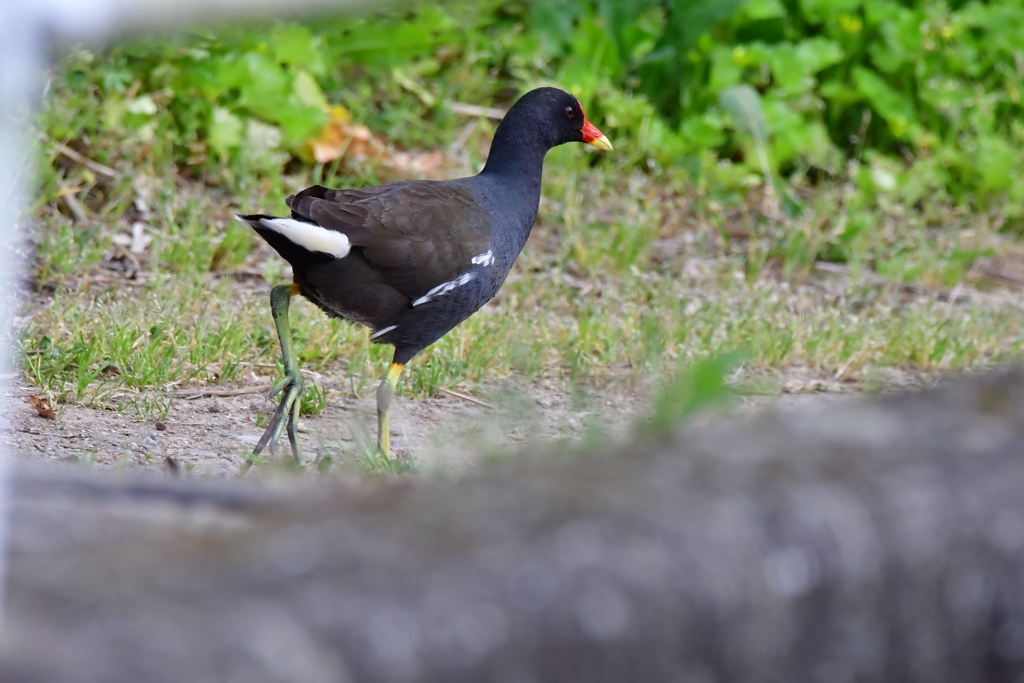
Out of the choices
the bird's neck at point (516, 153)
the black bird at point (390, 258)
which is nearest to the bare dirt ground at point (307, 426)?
the black bird at point (390, 258)

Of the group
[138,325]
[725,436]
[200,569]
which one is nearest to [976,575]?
[725,436]

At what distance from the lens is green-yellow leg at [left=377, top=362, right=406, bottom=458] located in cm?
354

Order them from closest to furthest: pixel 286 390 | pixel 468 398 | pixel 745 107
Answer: pixel 286 390 → pixel 468 398 → pixel 745 107

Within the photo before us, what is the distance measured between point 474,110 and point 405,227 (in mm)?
3328

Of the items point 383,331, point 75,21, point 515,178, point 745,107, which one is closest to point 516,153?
point 515,178

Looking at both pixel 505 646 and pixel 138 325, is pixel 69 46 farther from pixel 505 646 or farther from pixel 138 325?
pixel 138 325

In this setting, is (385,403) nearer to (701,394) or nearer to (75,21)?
(701,394)

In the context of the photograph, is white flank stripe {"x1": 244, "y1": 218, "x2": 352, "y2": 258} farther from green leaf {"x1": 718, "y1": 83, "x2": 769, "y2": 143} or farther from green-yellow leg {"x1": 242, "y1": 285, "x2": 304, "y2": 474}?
green leaf {"x1": 718, "y1": 83, "x2": 769, "y2": 143}

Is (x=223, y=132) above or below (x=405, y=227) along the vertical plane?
below

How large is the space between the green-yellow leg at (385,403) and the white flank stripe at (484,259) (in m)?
0.39

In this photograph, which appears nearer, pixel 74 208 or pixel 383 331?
pixel 383 331

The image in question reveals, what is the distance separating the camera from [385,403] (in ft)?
11.8

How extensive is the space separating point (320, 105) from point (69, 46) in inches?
198

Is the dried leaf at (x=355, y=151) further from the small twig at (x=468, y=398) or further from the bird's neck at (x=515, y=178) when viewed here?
the small twig at (x=468, y=398)
